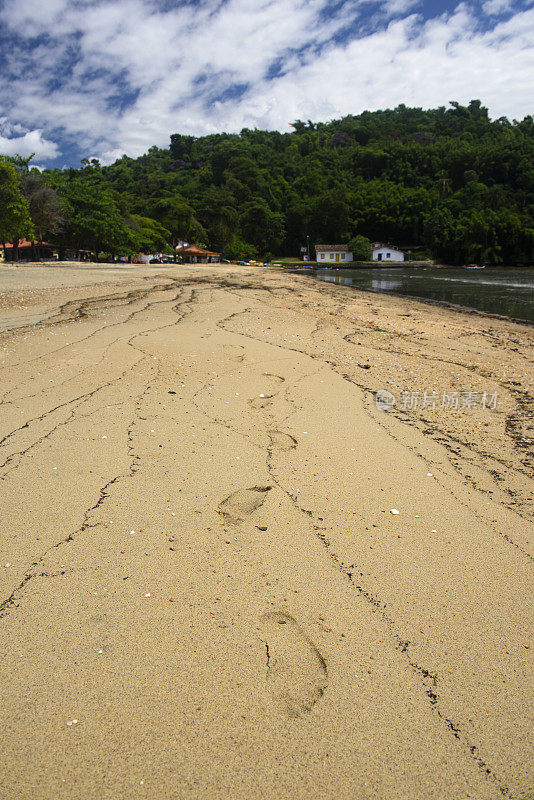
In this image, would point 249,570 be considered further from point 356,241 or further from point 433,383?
point 356,241

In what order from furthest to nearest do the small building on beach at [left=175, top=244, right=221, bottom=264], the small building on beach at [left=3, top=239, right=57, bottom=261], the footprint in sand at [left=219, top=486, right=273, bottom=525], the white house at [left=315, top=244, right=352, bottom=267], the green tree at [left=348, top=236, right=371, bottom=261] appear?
the green tree at [left=348, top=236, right=371, bottom=261]
the white house at [left=315, top=244, right=352, bottom=267]
the small building on beach at [left=175, top=244, right=221, bottom=264]
the small building on beach at [left=3, top=239, right=57, bottom=261]
the footprint in sand at [left=219, top=486, right=273, bottom=525]

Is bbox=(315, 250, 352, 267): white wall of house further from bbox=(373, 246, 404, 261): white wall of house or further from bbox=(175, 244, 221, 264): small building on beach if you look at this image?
bbox=(175, 244, 221, 264): small building on beach

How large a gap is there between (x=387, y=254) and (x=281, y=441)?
7218 cm

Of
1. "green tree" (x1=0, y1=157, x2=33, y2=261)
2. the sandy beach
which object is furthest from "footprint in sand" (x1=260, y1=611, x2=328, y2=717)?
"green tree" (x1=0, y1=157, x2=33, y2=261)

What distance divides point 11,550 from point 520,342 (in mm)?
11846

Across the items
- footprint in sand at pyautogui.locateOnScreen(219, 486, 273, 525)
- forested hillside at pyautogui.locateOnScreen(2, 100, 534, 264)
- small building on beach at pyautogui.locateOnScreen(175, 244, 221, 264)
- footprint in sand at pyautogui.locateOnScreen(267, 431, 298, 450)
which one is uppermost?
forested hillside at pyautogui.locateOnScreen(2, 100, 534, 264)

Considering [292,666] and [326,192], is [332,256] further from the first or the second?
[292,666]

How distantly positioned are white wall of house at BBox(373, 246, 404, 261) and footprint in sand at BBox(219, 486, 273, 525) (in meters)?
72.9

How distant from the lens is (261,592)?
295 centimetres

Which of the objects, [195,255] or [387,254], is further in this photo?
Result: [387,254]

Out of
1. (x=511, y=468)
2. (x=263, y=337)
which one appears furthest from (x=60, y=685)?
(x=263, y=337)

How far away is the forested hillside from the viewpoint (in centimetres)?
5866

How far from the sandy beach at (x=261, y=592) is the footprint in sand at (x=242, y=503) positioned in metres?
0.02

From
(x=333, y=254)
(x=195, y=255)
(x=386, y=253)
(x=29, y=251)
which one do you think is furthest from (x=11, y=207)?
(x=386, y=253)
